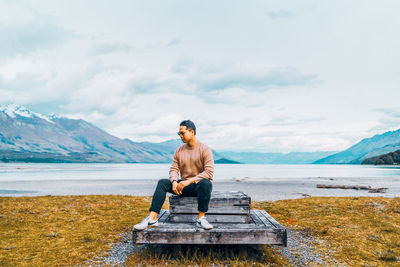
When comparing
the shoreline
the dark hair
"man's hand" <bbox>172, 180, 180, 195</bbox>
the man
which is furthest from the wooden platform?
the shoreline

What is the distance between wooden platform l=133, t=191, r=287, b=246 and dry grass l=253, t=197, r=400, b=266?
2.20m

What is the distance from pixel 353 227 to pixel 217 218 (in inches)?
222

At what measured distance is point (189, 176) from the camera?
25.0ft

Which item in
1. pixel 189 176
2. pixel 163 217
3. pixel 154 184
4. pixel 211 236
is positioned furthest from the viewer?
pixel 154 184

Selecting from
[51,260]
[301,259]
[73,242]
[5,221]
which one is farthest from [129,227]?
[301,259]

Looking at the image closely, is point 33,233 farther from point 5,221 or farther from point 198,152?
point 198,152

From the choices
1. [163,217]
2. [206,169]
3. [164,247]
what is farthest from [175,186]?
[164,247]

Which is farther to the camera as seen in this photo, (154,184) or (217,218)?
(154,184)

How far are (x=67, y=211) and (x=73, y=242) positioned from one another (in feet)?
16.6

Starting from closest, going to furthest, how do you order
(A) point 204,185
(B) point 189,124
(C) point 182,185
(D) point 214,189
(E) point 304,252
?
(A) point 204,185
(C) point 182,185
(B) point 189,124
(E) point 304,252
(D) point 214,189

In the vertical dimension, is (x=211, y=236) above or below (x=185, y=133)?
below

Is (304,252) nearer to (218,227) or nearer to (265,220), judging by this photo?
(265,220)

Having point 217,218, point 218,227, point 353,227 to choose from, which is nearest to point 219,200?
point 217,218

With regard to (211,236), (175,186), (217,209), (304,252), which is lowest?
(304,252)
